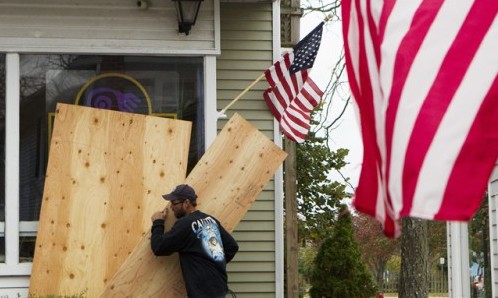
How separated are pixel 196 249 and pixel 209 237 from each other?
157mm

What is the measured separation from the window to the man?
5.18 ft

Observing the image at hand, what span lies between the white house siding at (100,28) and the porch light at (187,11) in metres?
0.23

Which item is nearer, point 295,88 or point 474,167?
point 474,167

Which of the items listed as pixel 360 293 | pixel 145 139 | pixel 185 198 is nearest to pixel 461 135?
pixel 185 198

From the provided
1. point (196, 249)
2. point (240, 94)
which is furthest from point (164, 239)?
point (240, 94)

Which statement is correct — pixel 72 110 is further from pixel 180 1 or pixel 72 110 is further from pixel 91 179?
pixel 180 1

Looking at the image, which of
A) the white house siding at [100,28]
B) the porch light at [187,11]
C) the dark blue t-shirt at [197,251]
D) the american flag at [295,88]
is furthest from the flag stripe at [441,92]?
the american flag at [295,88]

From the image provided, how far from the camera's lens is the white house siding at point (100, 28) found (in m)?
9.77

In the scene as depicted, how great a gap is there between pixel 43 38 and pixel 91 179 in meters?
1.52

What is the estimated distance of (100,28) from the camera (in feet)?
32.6

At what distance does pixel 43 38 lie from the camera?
32.1 ft

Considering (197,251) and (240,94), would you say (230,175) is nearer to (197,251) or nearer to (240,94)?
(197,251)

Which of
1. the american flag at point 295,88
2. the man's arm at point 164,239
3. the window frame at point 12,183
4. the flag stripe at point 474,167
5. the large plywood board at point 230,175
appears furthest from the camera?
the american flag at point 295,88

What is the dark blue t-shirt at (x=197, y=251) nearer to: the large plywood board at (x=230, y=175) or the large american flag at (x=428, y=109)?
the large plywood board at (x=230, y=175)
